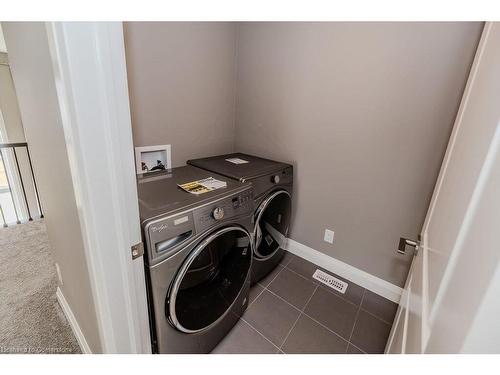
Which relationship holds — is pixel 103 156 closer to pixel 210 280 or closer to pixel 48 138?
pixel 48 138

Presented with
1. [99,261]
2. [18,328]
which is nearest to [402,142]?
[99,261]

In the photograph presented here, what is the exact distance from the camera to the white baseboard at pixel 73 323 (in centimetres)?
121

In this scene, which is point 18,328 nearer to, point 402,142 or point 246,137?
point 246,137

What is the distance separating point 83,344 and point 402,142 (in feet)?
7.28

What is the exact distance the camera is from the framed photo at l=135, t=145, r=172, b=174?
1.57 m

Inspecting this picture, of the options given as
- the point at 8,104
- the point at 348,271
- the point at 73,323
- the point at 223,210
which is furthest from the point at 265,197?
the point at 8,104

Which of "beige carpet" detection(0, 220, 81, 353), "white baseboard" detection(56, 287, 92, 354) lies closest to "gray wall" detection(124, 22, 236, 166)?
"white baseboard" detection(56, 287, 92, 354)

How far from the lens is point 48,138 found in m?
0.82

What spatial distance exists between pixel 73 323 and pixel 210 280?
87 centimetres

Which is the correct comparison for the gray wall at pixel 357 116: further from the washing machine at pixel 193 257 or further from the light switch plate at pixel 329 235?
the washing machine at pixel 193 257

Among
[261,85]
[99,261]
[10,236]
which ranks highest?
[261,85]

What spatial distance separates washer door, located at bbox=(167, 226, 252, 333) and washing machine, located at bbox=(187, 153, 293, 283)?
0.28 metres

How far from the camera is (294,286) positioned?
1818mm

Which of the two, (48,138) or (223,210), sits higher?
(48,138)
